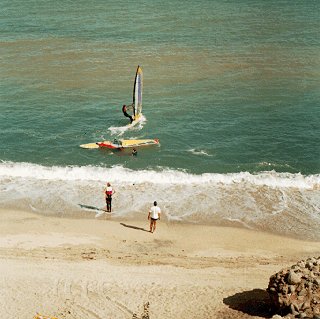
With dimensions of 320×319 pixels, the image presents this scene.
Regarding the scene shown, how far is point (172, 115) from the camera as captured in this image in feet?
103

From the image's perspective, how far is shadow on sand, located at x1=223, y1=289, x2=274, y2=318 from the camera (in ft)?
45.1

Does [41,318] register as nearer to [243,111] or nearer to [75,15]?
[243,111]

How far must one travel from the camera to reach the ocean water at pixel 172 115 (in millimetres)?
22406

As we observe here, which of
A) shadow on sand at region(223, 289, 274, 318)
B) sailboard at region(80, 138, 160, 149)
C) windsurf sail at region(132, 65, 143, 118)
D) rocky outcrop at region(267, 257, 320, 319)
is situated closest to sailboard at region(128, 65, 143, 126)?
windsurf sail at region(132, 65, 143, 118)

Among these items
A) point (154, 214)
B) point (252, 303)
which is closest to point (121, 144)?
point (154, 214)

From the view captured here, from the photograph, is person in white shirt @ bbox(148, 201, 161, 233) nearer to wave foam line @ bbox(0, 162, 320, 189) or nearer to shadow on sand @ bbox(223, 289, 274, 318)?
wave foam line @ bbox(0, 162, 320, 189)

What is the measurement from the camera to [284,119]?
3052cm

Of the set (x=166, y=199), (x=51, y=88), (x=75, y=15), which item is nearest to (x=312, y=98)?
(x=166, y=199)

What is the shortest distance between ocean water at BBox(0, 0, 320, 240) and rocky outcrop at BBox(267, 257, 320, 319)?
6797 millimetres

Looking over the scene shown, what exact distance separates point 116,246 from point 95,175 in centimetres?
737

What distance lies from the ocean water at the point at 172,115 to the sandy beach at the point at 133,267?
4.18ft

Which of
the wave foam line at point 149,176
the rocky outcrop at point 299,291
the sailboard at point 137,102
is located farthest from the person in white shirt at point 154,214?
the sailboard at point 137,102

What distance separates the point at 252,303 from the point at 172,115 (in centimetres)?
1851

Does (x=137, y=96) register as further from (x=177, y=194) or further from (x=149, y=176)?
(x=177, y=194)
